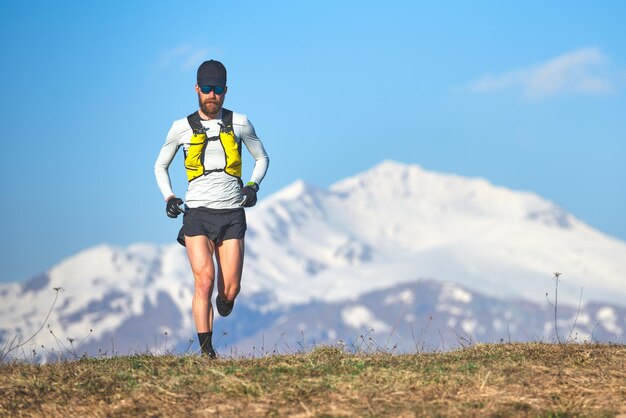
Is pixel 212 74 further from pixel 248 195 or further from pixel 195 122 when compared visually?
pixel 248 195

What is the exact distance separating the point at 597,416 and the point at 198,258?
5365 millimetres

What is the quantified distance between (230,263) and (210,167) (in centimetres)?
120

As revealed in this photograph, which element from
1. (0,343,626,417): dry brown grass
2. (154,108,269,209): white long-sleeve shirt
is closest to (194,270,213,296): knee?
(154,108,269,209): white long-sleeve shirt

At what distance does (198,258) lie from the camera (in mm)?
13500

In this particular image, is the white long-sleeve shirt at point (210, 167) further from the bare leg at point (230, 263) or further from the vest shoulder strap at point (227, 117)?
the bare leg at point (230, 263)

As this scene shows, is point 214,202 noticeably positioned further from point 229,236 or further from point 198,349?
point 198,349

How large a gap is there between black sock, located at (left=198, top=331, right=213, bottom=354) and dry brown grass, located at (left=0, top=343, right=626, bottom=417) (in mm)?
834

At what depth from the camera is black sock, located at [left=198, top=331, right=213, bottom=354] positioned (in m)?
13.5

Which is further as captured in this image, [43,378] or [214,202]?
[214,202]

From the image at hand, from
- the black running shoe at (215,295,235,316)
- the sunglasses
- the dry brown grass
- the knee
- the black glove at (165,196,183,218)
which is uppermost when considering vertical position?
the sunglasses

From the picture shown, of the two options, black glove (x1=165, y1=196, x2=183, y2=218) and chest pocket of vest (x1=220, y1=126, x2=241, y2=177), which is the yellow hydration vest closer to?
chest pocket of vest (x1=220, y1=126, x2=241, y2=177)

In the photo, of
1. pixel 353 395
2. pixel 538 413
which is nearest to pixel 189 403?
pixel 353 395

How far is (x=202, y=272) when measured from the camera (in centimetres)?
1345

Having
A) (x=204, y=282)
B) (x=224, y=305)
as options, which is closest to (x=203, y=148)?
(x=204, y=282)
